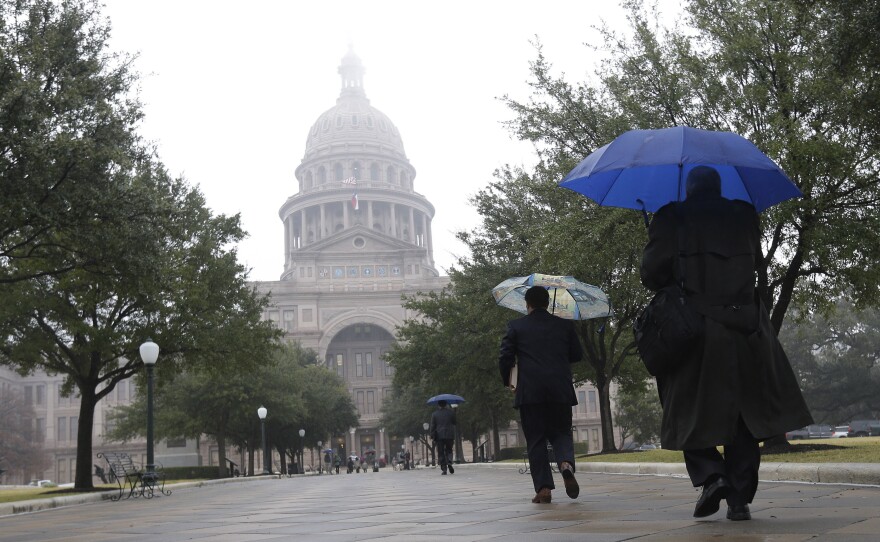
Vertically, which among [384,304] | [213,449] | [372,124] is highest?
[372,124]

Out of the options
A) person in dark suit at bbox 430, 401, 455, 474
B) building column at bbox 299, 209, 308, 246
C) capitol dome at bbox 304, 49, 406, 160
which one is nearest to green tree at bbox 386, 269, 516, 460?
person in dark suit at bbox 430, 401, 455, 474

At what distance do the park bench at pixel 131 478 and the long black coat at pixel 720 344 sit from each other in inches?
631

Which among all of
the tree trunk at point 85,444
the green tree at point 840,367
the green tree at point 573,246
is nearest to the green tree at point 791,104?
the green tree at point 573,246

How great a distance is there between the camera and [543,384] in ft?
27.3

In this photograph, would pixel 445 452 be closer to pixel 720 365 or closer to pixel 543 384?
pixel 543 384

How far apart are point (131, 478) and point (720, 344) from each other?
20817 millimetres

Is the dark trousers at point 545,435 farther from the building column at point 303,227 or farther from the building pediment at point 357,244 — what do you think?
the building column at point 303,227

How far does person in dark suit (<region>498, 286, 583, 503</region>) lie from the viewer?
834 cm

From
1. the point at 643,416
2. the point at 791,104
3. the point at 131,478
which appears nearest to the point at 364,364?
the point at 643,416

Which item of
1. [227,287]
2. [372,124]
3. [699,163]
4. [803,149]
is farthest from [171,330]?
[372,124]

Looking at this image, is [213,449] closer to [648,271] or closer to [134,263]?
[134,263]

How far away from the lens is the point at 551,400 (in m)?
8.34

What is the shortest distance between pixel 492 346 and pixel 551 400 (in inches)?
924

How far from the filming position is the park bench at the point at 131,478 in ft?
65.2
